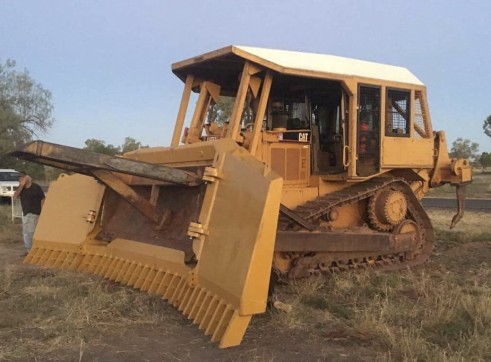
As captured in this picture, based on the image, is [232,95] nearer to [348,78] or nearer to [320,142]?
[320,142]

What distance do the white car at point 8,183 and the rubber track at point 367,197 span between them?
51.4 feet

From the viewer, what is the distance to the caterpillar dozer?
501 cm

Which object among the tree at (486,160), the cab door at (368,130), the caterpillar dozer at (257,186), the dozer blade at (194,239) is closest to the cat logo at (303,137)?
the caterpillar dozer at (257,186)

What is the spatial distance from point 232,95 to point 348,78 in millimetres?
2333

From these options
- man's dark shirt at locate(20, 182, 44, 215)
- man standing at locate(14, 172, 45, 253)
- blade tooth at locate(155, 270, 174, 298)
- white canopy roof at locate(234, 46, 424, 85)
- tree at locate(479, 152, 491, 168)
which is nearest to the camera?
blade tooth at locate(155, 270, 174, 298)

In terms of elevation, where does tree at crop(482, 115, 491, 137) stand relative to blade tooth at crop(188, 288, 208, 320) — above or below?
above

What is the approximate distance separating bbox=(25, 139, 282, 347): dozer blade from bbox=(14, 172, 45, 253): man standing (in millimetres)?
1264

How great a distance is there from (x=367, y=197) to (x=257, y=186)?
345 centimetres

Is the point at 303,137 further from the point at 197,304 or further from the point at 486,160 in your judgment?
the point at 486,160

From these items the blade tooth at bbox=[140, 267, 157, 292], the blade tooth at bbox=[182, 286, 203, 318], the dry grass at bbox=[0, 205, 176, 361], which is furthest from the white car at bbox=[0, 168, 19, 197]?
the blade tooth at bbox=[182, 286, 203, 318]

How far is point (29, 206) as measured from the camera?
9.41 meters

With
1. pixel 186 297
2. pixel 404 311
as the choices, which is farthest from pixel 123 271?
pixel 404 311

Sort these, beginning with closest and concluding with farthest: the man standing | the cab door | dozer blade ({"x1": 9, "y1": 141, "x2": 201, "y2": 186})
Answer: dozer blade ({"x1": 9, "y1": 141, "x2": 201, "y2": 186})
the cab door
the man standing

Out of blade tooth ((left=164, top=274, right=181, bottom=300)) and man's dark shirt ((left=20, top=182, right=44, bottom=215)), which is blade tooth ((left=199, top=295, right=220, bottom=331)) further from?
man's dark shirt ((left=20, top=182, right=44, bottom=215))
